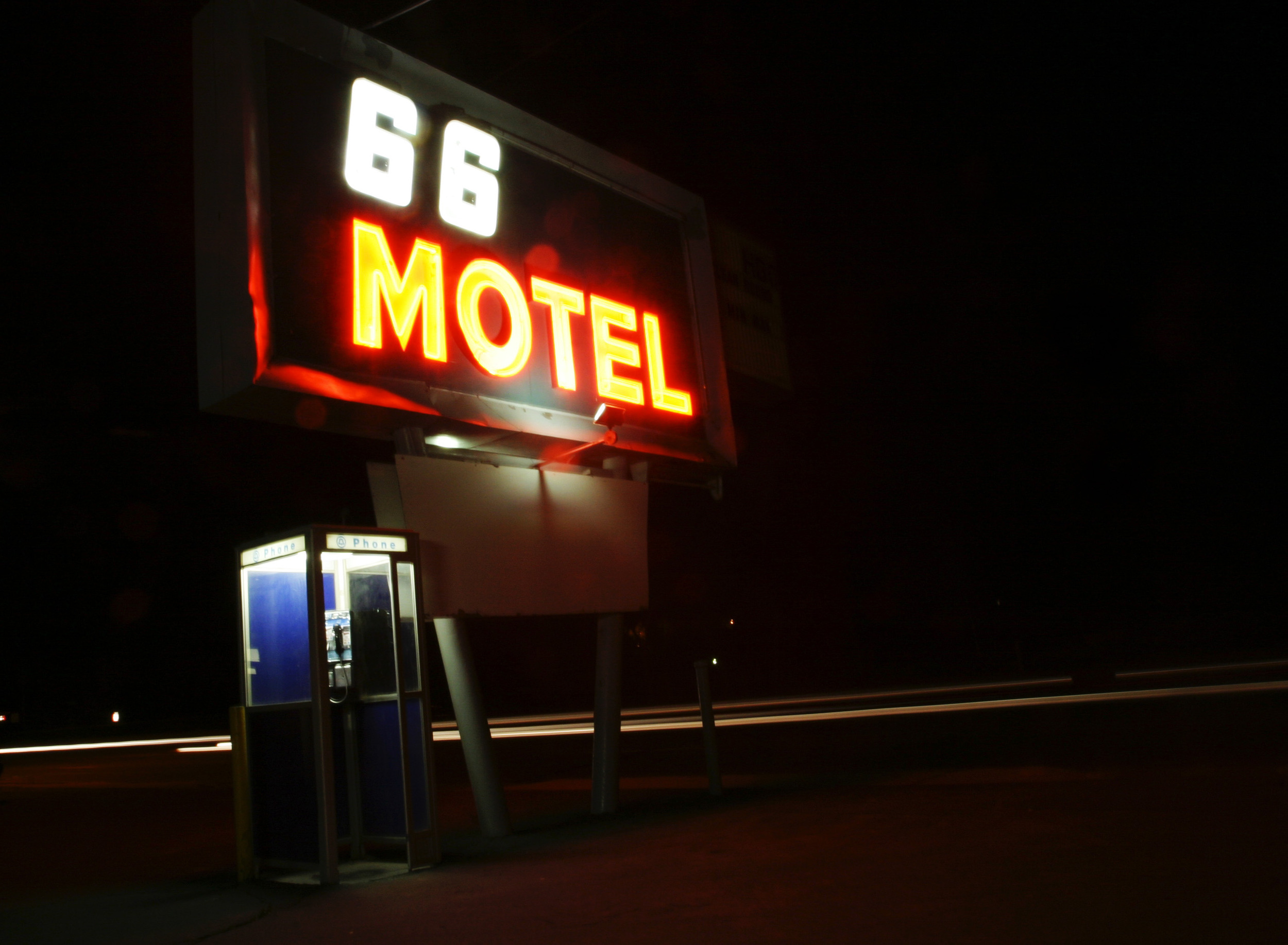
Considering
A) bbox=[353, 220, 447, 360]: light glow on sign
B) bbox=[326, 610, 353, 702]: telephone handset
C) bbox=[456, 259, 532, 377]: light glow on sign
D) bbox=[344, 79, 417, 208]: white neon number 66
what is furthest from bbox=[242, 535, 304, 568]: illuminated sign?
bbox=[344, 79, 417, 208]: white neon number 66

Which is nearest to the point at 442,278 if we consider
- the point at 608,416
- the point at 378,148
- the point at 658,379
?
the point at 378,148

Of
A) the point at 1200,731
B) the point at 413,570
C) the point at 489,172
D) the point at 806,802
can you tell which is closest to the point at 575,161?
the point at 489,172

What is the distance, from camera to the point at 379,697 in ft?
26.9

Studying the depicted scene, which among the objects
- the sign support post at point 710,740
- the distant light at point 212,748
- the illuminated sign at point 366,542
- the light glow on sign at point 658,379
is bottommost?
the distant light at point 212,748

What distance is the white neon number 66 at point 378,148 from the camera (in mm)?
8648

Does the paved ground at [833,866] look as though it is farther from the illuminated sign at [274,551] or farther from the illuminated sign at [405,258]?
the illuminated sign at [405,258]

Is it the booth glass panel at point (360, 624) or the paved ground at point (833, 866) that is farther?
the booth glass panel at point (360, 624)

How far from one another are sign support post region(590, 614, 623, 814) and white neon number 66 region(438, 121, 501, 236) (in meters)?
4.32

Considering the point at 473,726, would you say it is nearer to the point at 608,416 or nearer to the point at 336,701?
the point at 336,701

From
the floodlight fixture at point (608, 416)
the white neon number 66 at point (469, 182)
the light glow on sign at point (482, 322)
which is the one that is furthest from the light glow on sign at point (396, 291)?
the floodlight fixture at point (608, 416)

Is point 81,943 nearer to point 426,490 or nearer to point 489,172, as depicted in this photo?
point 426,490

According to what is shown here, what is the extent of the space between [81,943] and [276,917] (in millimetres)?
1093

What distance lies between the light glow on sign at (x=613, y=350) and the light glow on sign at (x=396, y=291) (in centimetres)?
205

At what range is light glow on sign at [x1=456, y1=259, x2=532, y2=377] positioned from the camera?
A: 355 inches
